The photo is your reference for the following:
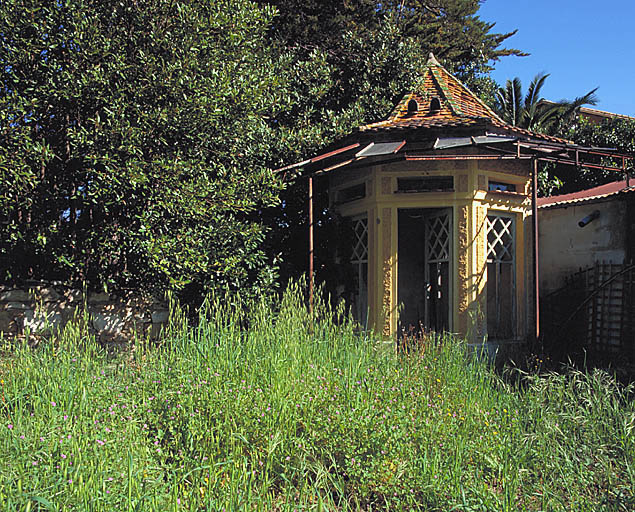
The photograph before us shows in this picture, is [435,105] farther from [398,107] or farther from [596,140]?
[596,140]

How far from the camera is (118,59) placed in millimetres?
6059

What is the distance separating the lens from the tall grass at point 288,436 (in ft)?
10.9

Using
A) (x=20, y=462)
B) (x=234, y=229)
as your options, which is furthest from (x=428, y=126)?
(x=20, y=462)

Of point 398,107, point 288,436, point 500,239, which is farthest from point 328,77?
point 288,436

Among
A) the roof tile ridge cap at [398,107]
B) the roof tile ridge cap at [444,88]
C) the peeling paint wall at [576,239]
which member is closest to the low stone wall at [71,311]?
the roof tile ridge cap at [398,107]

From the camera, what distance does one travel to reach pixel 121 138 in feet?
20.0

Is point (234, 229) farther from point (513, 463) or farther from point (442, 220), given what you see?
point (513, 463)

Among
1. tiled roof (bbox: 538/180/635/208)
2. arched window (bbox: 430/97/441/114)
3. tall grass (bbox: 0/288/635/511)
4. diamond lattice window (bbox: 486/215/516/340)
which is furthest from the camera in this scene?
tiled roof (bbox: 538/180/635/208)

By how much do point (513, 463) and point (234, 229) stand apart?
15.1 ft

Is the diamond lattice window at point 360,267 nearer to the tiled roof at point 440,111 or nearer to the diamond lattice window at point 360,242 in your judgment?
the diamond lattice window at point 360,242

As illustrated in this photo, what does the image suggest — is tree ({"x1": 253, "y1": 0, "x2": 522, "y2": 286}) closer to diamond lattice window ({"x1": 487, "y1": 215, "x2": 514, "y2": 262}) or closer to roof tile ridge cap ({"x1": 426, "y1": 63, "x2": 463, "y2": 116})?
roof tile ridge cap ({"x1": 426, "y1": 63, "x2": 463, "y2": 116})

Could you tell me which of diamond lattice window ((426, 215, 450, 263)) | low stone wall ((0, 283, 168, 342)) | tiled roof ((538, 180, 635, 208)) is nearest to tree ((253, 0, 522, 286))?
diamond lattice window ((426, 215, 450, 263))

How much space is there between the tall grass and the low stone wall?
1.91 m

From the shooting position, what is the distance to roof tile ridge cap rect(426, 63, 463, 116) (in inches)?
358
